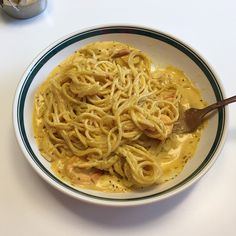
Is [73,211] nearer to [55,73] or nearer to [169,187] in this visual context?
[169,187]

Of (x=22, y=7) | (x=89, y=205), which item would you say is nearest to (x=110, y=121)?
(x=89, y=205)

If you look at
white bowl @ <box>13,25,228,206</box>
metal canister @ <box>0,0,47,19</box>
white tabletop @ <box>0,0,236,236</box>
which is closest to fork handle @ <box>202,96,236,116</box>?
white bowl @ <box>13,25,228,206</box>

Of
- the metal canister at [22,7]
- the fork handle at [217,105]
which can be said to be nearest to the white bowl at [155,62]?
the fork handle at [217,105]

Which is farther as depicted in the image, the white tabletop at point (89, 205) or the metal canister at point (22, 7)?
the metal canister at point (22, 7)

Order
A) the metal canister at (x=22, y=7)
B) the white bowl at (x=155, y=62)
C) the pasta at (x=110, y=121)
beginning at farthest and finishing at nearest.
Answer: the metal canister at (x=22, y=7) < the pasta at (x=110, y=121) < the white bowl at (x=155, y=62)

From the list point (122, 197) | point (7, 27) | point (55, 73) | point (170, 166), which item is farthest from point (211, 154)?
point (7, 27)

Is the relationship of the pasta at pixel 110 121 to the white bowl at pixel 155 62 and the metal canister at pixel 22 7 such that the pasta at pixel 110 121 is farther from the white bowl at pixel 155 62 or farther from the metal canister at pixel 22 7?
the metal canister at pixel 22 7
